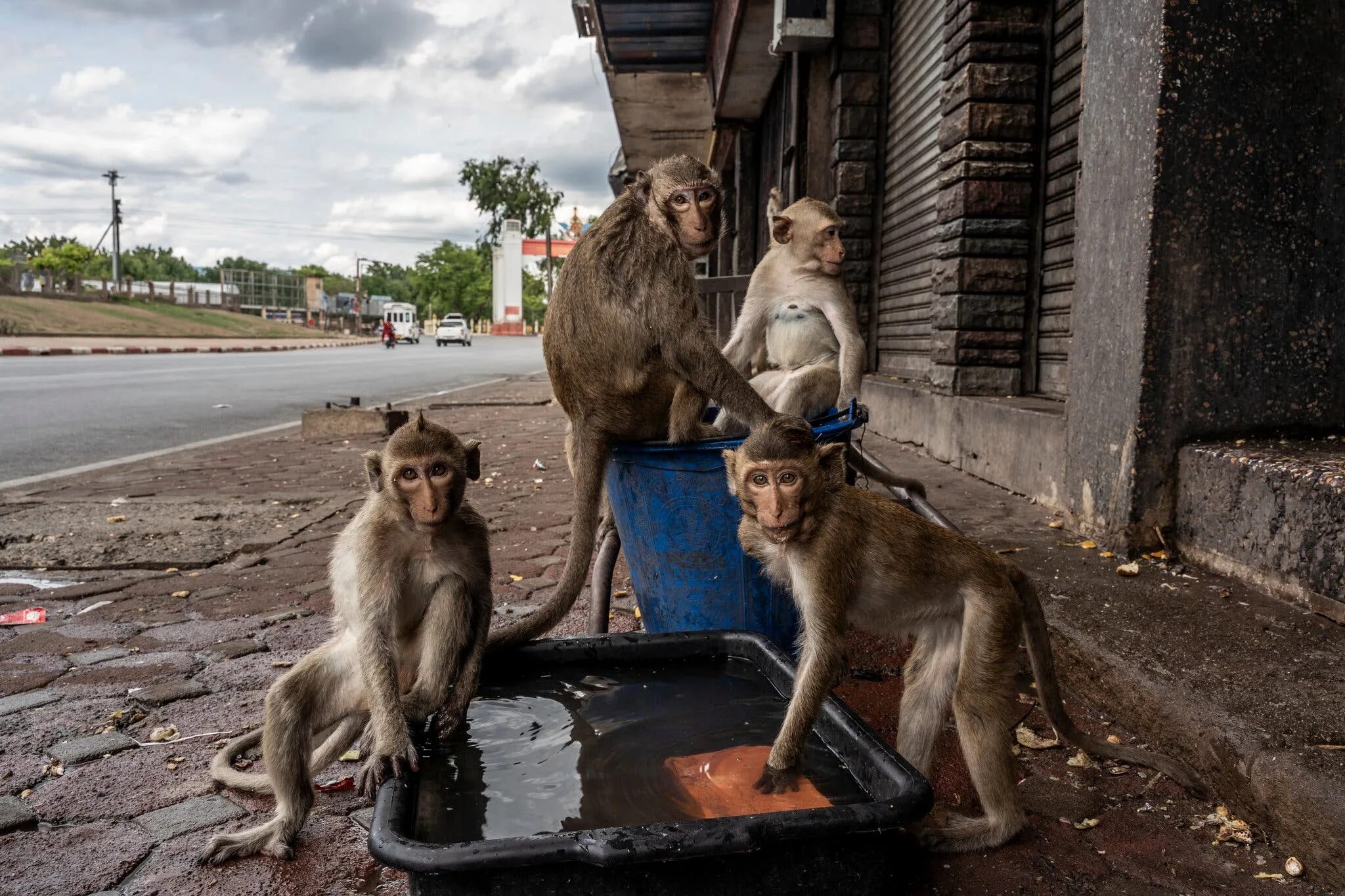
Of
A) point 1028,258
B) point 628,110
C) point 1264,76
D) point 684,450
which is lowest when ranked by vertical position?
point 684,450

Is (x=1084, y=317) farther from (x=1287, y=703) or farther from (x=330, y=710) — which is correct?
(x=330, y=710)

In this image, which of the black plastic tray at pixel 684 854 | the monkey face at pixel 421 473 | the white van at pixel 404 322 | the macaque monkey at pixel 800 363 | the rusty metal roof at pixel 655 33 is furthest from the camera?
the white van at pixel 404 322

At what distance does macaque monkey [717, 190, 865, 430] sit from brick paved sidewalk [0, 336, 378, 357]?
24.5m

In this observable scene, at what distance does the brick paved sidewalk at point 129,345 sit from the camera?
25812 millimetres

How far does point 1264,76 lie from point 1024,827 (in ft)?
9.12

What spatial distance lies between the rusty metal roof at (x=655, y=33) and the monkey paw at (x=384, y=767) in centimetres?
956

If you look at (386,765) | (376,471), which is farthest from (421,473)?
(386,765)

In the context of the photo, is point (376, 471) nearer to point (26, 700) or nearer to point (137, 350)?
point (26, 700)

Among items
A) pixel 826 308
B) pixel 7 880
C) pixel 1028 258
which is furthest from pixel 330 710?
pixel 1028 258

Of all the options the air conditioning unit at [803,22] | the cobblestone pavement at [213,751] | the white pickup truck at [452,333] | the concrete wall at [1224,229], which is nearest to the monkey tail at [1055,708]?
the cobblestone pavement at [213,751]

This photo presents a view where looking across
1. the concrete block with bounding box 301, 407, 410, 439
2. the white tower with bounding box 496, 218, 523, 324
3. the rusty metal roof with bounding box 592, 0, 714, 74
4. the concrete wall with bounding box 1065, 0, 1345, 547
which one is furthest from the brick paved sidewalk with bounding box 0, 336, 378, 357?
the white tower with bounding box 496, 218, 523, 324

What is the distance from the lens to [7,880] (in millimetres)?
2234

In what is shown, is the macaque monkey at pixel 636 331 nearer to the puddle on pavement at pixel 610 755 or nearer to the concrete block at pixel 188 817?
the puddle on pavement at pixel 610 755

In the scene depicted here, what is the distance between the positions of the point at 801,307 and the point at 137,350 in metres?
29.6
